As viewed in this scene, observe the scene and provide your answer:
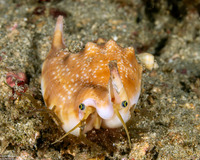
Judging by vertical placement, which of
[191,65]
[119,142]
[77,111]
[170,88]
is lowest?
[191,65]

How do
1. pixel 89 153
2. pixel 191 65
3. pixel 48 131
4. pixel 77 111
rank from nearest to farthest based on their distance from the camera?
pixel 77 111, pixel 89 153, pixel 48 131, pixel 191 65

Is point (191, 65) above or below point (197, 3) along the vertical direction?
below

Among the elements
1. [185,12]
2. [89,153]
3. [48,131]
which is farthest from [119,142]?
[185,12]

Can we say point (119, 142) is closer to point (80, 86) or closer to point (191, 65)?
point (80, 86)

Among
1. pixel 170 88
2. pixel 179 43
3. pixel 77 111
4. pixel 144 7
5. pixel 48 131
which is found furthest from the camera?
pixel 144 7

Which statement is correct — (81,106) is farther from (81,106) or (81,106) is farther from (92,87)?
(92,87)

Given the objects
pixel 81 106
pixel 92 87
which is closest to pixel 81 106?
pixel 81 106

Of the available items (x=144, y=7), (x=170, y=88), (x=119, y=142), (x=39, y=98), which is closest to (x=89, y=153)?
(x=119, y=142)

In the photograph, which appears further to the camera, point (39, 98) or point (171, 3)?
point (171, 3)
